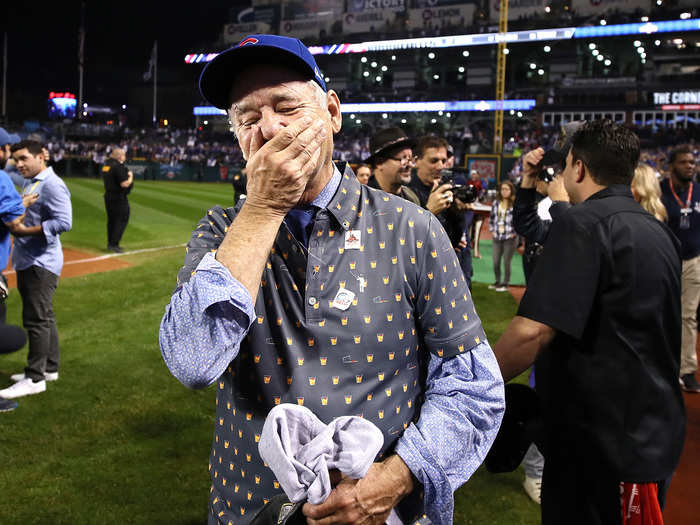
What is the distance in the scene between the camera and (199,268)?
1338mm

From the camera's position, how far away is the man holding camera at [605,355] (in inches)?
88.4

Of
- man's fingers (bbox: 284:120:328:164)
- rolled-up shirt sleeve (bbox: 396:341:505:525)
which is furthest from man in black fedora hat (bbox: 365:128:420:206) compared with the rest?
man's fingers (bbox: 284:120:328:164)

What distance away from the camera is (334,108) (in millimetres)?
1703

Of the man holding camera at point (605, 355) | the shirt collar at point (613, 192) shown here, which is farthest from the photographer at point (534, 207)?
the man holding camera at point (605, 355)

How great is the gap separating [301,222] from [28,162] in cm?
542

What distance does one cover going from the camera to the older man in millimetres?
1483

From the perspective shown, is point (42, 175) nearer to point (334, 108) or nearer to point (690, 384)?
point (334, 108)

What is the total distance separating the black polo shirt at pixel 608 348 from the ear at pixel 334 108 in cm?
112

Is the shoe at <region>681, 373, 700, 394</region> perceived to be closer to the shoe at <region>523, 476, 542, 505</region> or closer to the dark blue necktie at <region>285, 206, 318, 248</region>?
the shoe at <region>523, 476, 542, 505</region>

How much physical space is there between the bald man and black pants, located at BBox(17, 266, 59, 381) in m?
7.49

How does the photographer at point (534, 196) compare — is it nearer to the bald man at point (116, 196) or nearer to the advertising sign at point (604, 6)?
the bald man at point (116, 196)

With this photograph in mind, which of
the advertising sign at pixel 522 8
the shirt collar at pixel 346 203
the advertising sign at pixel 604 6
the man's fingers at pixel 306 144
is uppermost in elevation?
the advertising sign at pixel 522 8

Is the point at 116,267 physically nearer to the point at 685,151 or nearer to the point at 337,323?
the point at 685,151

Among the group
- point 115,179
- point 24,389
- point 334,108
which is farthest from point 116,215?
point 334,108
